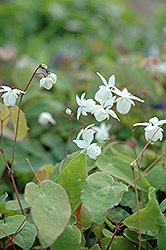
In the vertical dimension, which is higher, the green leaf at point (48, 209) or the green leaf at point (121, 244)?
the green leaf at point (48, 209)

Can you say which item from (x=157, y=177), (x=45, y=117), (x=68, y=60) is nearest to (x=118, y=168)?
(x=157, y=177)

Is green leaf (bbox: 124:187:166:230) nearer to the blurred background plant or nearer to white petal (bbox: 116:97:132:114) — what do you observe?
white petal (bbox: 116:97:132:114)

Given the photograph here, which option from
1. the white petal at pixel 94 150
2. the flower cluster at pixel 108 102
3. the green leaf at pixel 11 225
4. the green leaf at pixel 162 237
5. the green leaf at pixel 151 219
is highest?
the flower cluster at pixel 108 102

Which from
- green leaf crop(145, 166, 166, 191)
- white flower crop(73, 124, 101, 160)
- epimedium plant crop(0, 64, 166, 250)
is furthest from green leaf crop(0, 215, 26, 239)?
green leaf crop(145, 166, 166, 191)

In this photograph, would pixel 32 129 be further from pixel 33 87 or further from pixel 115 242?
pixel 115 242

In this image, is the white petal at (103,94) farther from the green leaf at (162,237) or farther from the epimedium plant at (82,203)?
the green leaf at (162,237)

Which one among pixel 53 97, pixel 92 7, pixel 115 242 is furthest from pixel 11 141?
pixel 92 7

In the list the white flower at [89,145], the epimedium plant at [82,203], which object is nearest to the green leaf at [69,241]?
the epimedium plant at [82,203]
